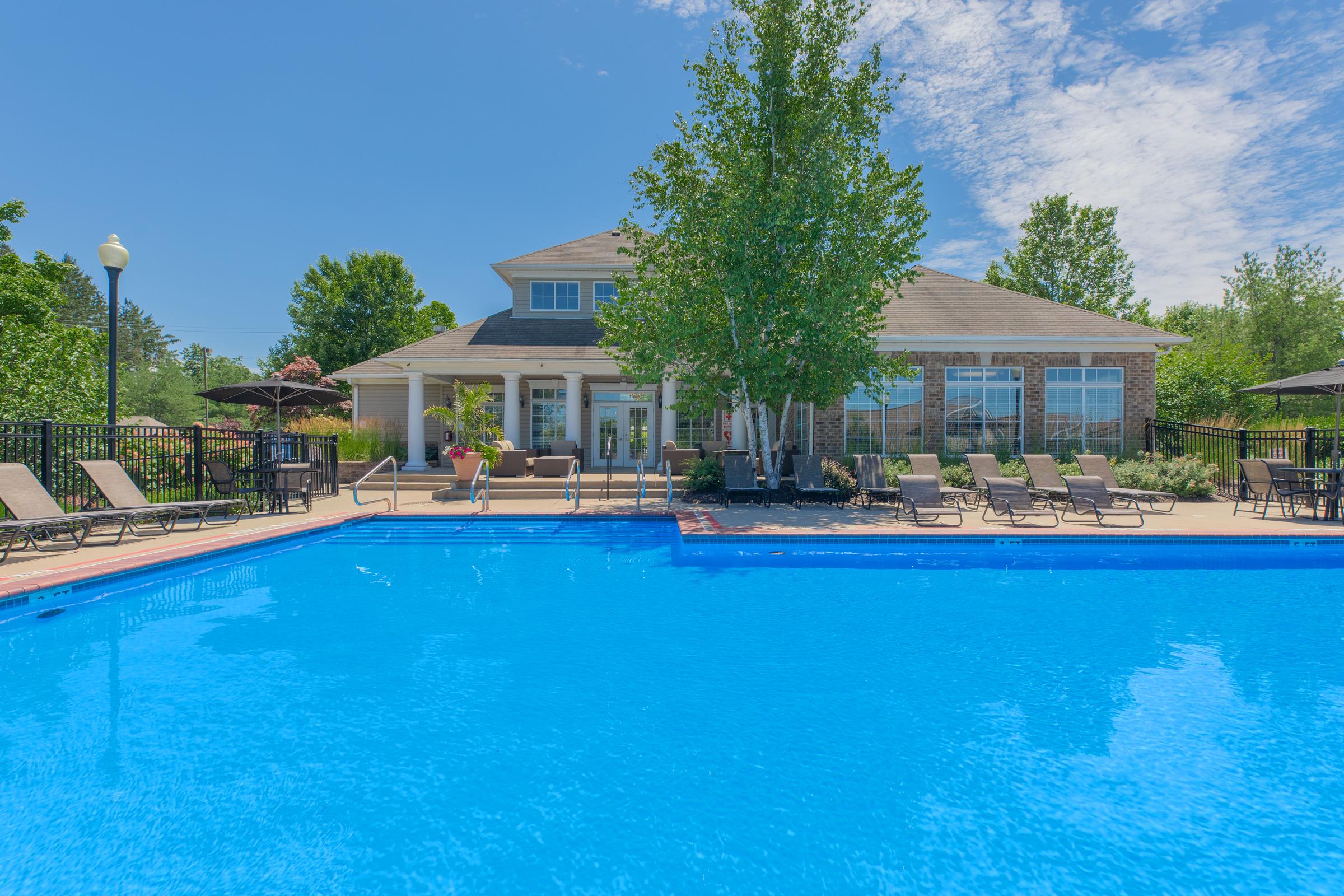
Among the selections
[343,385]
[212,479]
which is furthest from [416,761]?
[343,385]

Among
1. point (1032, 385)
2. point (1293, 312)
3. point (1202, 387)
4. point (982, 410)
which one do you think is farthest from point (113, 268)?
point (1293, 312)

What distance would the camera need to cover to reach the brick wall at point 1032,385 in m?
17.0

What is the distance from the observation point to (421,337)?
38.2m

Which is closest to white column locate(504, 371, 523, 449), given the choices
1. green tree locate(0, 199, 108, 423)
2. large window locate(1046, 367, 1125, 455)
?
green tree locate(0, 199, 108, 423)

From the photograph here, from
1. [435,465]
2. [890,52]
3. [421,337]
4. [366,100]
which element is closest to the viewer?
[890,52]

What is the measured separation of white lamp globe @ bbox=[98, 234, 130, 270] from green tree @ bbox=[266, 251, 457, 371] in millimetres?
26406

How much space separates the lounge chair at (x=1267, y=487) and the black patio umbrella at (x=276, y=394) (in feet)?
59.7

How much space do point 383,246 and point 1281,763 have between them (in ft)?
134

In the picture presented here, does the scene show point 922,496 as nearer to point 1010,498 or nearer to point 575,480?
point 1010,498

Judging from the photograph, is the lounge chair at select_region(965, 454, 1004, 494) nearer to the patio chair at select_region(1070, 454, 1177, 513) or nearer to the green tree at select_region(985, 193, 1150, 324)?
the patio chair at select_region(1070, 454, 1177, 513)

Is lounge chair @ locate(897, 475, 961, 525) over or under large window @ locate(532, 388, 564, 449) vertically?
under

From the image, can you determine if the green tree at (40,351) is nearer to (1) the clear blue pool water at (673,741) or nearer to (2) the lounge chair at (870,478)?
(1) the clear blue pool water at (673,741)

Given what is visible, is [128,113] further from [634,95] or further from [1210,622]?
[1210,622]

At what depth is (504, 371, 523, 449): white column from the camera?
724 inches
